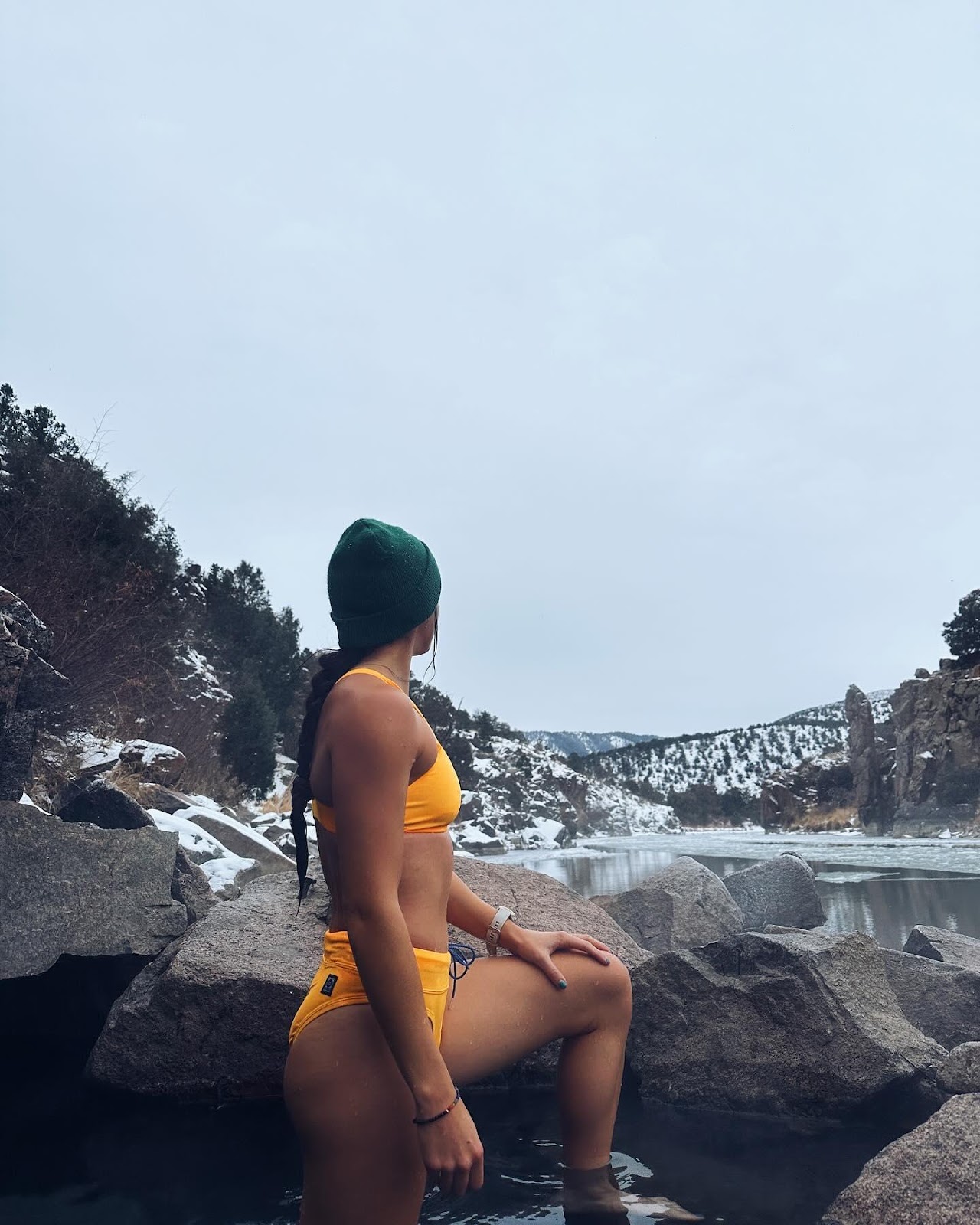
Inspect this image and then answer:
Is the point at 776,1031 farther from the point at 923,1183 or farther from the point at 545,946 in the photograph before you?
the point at 545,946

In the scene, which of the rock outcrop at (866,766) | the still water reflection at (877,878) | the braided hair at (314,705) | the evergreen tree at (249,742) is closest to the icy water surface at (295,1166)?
the braided hair at (314,705)

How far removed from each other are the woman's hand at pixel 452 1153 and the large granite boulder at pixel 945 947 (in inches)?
177

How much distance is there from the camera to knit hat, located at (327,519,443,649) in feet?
6.85

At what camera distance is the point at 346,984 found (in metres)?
1.91

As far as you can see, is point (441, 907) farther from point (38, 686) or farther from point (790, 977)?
point (38, 686)

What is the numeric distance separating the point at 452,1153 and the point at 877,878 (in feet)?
49.4

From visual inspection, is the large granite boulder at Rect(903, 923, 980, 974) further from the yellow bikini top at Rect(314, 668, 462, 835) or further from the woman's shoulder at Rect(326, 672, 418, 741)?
the woman's shoulder at Rect(326, 672, 418, 741)

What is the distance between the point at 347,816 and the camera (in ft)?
5.90

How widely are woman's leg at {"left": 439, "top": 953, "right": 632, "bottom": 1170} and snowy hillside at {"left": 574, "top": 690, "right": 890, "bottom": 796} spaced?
116142mm

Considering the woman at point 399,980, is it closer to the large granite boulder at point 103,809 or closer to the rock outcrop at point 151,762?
the large granite boulder at point 103,809

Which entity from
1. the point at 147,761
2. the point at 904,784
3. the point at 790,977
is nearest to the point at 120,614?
the point at 147,761

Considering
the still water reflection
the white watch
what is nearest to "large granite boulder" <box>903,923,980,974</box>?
the still water reflection

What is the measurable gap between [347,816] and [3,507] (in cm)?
1283

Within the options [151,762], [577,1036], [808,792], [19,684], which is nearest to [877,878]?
[151,762]
